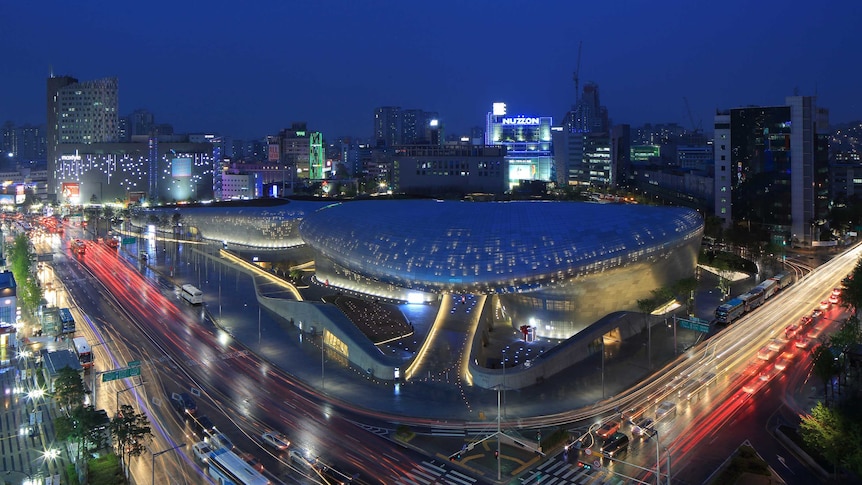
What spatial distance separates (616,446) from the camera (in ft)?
102

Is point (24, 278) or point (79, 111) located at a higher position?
point (79, 111)

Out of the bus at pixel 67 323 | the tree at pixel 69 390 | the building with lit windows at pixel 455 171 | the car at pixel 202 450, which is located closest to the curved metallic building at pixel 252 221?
the bus at pixel 67 323

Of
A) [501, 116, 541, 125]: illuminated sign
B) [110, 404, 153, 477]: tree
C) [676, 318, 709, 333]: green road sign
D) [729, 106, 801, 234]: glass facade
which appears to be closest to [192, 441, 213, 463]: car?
[110, 404, 153, 477]: tree

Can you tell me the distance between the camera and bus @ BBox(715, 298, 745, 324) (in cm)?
5319

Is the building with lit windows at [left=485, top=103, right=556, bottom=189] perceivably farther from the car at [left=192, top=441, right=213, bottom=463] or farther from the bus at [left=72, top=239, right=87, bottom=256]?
the car at [left=192, top=441, right=213, bottom=463]

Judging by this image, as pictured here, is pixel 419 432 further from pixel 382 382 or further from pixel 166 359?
pixel 166 359

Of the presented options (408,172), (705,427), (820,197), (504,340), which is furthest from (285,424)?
(408,172)

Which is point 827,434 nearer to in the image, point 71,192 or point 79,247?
point 79,247

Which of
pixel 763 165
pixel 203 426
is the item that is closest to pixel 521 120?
pixel 763 165

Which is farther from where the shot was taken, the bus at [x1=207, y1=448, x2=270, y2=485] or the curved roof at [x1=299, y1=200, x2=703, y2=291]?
the curved roof at [x1=299, y1=200, x2=703, y2=291]

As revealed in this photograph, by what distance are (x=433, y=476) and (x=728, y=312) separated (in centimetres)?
3539

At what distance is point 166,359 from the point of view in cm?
4534

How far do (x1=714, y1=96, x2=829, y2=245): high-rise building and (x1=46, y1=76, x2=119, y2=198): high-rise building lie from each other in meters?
163

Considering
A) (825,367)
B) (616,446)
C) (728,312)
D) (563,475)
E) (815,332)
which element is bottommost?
(563,475)
